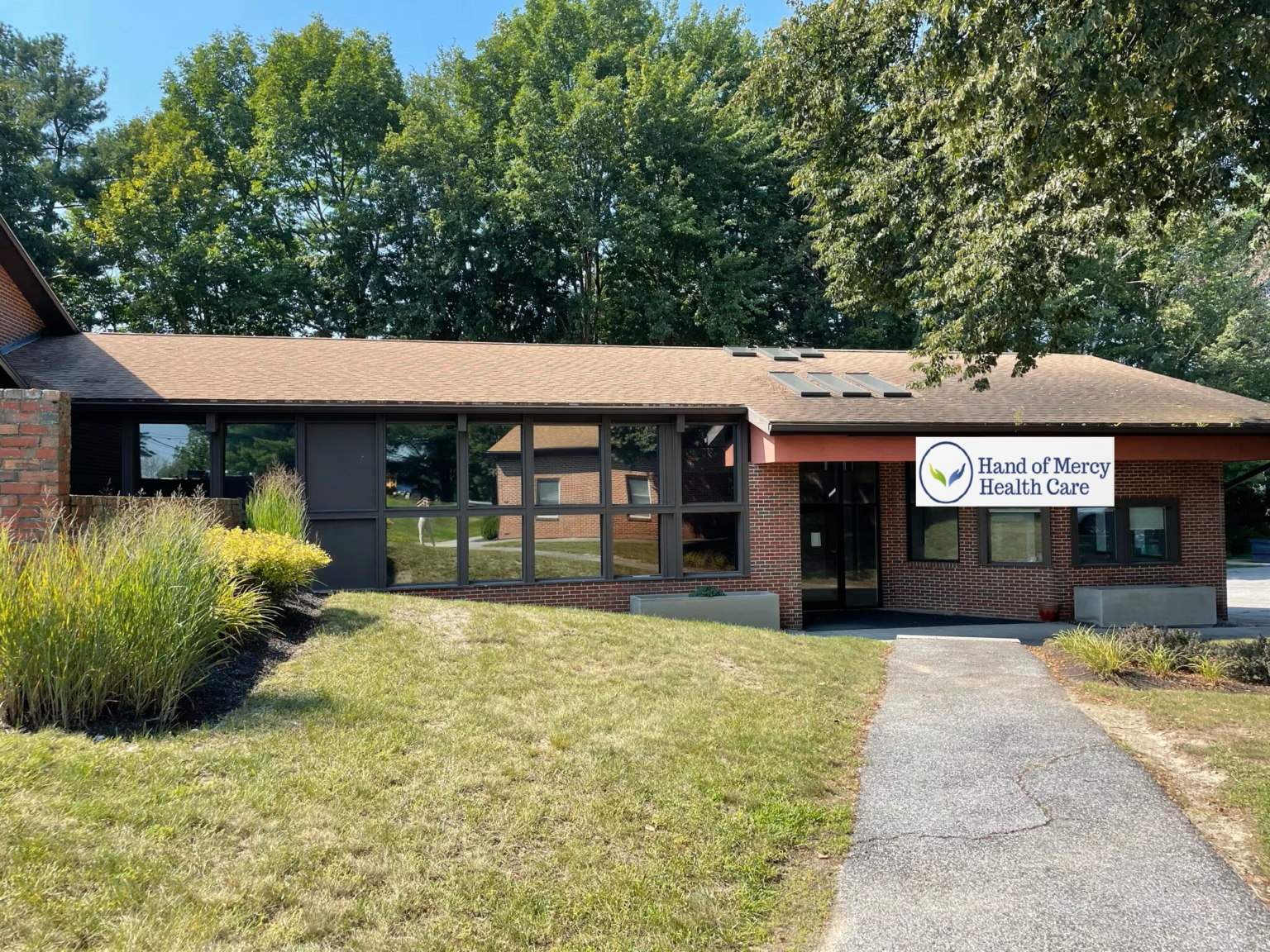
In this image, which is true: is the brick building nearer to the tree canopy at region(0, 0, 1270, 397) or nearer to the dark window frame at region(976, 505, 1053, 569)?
the dark window frame at region(976, 505, 1053, 569)

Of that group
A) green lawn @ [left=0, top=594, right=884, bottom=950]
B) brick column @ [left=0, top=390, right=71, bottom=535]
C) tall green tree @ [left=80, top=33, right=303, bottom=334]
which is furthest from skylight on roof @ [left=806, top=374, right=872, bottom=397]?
tall green tree @ [left=80, top=33, right=303, bottom=334]

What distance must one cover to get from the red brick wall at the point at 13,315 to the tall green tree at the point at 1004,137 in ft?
37.4

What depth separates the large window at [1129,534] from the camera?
44.8 ft

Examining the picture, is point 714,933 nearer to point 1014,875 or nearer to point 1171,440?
point 1014,875

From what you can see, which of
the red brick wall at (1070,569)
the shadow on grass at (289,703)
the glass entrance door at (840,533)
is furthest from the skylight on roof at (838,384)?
the shadow on grass at (289,703)

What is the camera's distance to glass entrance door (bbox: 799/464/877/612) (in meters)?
14.7

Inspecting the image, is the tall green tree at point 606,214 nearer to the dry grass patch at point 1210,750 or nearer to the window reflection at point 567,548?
the window reflection at point 567,548

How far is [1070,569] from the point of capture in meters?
13.5

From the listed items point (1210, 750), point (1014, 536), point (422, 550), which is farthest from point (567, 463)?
point (1210, 750)

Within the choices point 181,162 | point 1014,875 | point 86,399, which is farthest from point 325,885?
point 181,162

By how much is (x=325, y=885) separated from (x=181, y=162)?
27.2 meters

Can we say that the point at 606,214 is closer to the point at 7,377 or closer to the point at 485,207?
the point at 485,207

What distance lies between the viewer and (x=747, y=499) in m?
12.5

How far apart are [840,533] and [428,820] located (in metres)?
11.8
